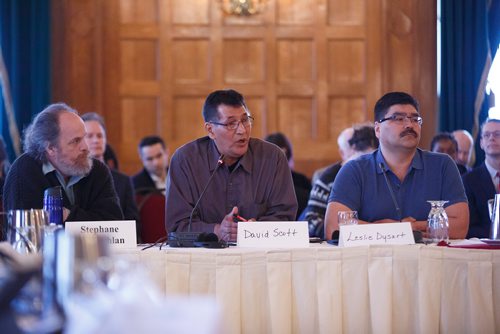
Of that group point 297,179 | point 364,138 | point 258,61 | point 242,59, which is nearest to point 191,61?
point 242,59

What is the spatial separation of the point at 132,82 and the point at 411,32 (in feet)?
7.07

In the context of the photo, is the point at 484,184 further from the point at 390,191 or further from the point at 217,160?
the point at 217,160

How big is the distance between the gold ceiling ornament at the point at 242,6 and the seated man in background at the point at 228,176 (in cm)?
283

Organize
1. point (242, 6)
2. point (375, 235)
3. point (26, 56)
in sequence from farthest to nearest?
point (242, 6) < point (26, 56) < point (375, 235)

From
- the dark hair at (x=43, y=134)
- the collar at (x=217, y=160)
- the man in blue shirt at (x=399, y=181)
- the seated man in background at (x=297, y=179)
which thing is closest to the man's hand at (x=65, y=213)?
the dark hair at (x=43, y=134)

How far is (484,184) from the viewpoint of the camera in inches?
184

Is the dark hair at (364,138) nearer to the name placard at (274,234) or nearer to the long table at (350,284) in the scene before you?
the name placard at (274,234)

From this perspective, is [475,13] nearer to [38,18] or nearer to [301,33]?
[301,33]

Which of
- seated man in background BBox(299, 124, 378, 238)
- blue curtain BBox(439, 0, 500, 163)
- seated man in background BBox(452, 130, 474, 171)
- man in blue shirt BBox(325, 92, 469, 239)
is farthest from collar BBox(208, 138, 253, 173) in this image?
blue curtain BBox(439, 0, 500, 163)

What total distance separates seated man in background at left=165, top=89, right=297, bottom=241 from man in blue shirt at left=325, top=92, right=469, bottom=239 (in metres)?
0.26

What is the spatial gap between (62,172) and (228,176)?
0.74 m

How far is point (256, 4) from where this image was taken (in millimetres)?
6594

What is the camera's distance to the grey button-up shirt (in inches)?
147

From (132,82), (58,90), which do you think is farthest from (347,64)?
(58,90)
